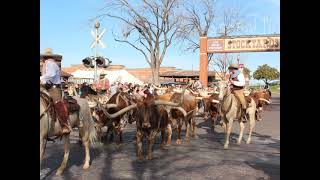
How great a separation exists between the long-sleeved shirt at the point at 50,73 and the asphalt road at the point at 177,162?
187cm

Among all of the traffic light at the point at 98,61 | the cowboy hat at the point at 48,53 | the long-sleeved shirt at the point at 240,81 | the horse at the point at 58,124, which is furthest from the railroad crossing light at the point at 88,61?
the cowboy hat at the point at 48,53

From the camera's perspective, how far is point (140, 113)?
10.0m

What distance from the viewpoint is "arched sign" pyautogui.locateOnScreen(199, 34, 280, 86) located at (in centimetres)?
3672

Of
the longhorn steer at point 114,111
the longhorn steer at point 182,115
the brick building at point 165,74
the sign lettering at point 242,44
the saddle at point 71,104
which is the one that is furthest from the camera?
the brick building at point 165,74

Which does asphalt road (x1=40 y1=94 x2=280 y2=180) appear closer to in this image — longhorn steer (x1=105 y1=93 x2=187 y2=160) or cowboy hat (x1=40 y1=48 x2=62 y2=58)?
longhorn steer (x1=105 y1=93 x2=187 y2=160)

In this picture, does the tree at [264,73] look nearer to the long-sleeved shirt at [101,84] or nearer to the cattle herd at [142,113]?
the long-sleeved shirt at [101,84]

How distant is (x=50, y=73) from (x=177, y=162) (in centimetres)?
369

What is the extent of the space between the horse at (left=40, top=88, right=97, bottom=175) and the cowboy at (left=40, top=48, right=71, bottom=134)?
5.6 inches

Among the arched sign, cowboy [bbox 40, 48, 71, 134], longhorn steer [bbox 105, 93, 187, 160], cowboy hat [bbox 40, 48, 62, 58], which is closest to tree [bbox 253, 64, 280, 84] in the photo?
the arched sign

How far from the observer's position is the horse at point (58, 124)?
730 centimetres
